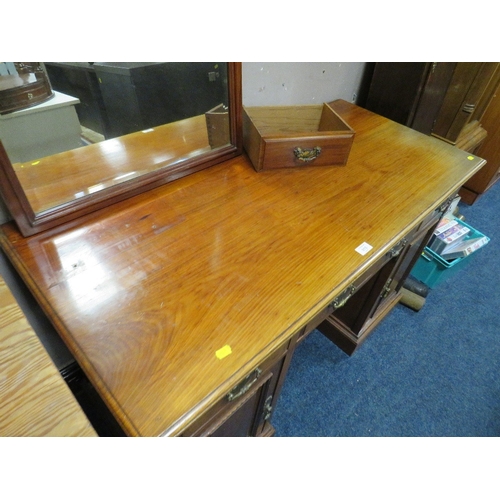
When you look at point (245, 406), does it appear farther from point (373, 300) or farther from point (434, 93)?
point (434, 93)

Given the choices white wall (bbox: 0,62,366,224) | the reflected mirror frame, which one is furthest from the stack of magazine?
the reflected mirror frame

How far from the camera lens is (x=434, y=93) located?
1333 millimetres

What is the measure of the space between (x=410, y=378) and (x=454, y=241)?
724 mm

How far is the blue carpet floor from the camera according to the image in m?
1.20

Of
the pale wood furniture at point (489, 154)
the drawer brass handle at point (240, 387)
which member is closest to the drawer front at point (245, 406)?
the drawer brass handle at point (240, 387)

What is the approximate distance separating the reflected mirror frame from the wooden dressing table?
0.02m

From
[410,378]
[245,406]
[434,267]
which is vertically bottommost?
[410,378]

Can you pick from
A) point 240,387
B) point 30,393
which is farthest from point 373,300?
point 30,393

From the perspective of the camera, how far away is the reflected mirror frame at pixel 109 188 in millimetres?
588

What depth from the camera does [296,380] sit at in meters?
1.31

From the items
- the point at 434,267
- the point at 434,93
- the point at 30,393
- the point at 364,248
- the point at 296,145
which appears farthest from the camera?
the point at 434,267

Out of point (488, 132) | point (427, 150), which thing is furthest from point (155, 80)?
point (488, 132)

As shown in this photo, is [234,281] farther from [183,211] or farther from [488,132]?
[488,132]

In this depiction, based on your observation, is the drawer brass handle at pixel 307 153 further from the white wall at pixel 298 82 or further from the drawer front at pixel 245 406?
the drawer front at pixel 245 406
